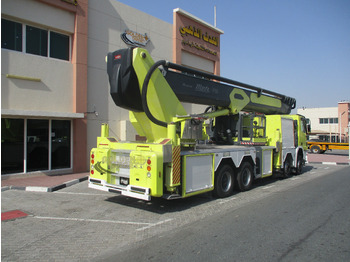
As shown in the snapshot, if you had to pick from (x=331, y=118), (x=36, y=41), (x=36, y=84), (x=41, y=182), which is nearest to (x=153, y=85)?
(x=41, y=182)

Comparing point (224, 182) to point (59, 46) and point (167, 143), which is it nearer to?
point (167, 143)

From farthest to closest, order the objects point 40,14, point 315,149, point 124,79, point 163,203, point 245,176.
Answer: point 315,149 → point 40,14 → point 245,176 → point 163,203 → point 124,79

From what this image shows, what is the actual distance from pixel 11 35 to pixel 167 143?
27.5 ft

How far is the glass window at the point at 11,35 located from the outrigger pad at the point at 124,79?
5.91 metres

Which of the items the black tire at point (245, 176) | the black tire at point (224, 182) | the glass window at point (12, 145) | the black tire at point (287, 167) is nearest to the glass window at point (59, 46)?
the glass window at point (12, 145)

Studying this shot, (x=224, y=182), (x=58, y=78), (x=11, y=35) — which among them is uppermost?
(x=11, y=35)

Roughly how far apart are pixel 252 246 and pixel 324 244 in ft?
3.99

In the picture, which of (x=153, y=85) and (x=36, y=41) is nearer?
(x=153, y=85)

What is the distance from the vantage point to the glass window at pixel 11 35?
34.5 ft

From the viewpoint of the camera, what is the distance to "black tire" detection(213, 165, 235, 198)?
7.87 metres

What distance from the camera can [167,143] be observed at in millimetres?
6344

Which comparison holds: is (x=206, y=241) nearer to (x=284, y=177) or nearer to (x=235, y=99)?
(x=235, y=99)

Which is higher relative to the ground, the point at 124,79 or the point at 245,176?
the point at 124,79

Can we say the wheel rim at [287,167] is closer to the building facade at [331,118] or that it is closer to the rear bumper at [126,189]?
the rear bumper at [126,189]
